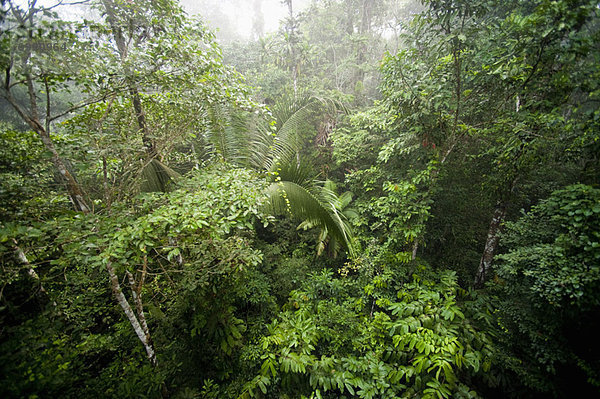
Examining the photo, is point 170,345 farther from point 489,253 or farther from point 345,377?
point 489,253

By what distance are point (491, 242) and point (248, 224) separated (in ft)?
13.0

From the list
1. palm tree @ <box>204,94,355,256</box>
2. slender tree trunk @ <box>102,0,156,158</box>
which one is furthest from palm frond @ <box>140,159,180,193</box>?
palm tree @ <box>204,94,355,256</box>

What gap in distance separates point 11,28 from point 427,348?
14.6ft

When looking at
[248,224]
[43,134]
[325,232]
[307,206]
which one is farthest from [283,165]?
[43,134]

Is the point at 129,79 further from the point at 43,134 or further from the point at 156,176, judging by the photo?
the point at 156,176

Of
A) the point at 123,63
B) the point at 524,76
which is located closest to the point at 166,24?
the point at 123,63

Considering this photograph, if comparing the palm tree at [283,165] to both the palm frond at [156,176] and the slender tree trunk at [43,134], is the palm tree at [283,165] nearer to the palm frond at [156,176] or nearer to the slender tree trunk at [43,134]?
the palm frond at [156,176]

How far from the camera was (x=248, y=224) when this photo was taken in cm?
211

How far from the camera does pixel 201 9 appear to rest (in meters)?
23.4

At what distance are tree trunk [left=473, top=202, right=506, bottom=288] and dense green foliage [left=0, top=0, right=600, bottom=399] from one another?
1.6 inches

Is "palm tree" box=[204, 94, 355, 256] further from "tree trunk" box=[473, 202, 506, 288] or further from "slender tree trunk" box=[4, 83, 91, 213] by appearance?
"tree trunk" box=[473, 202, 506, 288]

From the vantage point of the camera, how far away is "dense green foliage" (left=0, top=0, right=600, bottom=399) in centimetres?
181

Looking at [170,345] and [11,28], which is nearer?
[11,28]

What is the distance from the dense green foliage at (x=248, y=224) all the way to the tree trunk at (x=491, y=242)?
4 cm
